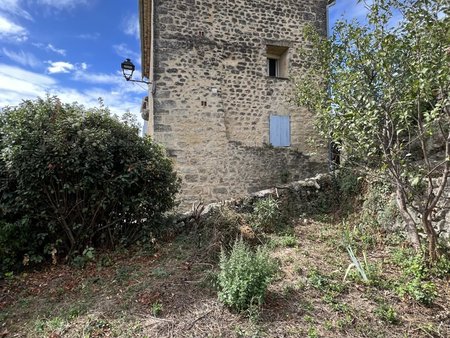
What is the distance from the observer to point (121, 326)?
3.21 meters

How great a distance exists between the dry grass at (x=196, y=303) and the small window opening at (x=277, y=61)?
656 cm

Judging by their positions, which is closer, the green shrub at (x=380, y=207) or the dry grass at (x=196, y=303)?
the dry grass at (x=196, y=303)

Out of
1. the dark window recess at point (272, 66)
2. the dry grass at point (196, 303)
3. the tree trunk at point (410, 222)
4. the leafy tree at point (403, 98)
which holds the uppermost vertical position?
the dark window recess at point (272, 66)

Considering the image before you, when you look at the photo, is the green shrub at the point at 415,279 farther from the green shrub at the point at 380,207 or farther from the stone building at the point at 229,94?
the stone building at the point at 229,94

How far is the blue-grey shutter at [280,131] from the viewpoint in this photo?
9453 millimetres

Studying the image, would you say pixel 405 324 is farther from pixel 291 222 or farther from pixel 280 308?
pixel 291 222

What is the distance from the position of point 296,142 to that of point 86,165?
21.3 feet

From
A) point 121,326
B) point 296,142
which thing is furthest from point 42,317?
point 296,142

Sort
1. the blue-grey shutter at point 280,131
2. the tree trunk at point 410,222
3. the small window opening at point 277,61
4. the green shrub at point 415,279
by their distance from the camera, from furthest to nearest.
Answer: the small window opening at point 277,61, the blue-grey shutter at point 280,131, the tree trunk at point 410,222, the green shrub at point 415,279

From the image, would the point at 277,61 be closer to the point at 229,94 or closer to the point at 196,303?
the point at 229,94

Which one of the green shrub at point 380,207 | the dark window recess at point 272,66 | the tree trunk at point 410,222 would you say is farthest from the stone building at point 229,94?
the tree trunk at point 410,222

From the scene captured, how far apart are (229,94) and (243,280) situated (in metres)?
6.65

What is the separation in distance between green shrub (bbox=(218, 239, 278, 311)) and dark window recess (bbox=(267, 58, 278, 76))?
7732 millimetres

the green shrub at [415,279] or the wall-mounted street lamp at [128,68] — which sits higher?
the wall-mounted street lamp at [128,68]
